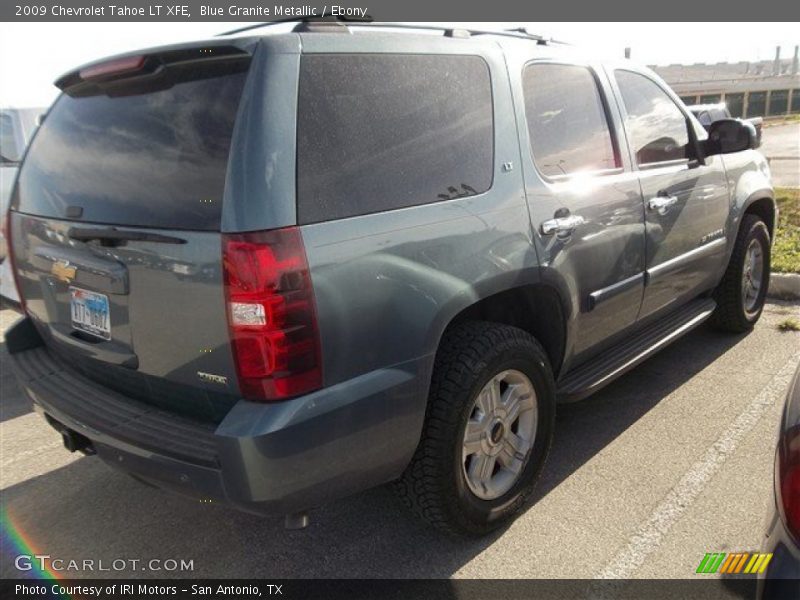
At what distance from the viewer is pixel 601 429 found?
3598 mm

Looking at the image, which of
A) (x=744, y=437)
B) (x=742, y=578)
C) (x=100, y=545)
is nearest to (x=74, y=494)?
(x=100, y=545)

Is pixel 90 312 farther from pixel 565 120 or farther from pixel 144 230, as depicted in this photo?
pixel 565 120

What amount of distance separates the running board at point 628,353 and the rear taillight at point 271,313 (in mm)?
1571

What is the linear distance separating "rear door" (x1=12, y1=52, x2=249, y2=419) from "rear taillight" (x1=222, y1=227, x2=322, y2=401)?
0.06 metres

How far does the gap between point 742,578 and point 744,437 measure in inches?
45.9

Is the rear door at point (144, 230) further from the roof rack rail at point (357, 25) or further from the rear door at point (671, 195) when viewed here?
the rear door at point (671, 195)

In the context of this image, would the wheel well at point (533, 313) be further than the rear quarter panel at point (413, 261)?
Yes

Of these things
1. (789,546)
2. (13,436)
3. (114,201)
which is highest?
(114,201)

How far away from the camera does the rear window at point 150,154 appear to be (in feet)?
6.72

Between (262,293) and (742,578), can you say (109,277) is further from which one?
(742,578)

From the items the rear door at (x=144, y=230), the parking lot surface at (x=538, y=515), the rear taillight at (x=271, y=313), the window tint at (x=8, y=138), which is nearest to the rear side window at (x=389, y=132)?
the rear taillight at (x=271, y=313)

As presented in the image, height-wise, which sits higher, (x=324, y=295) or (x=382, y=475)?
(x=324, y=295)

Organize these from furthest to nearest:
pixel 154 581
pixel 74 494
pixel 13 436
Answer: pixel 13 436
pixel 74 494
pixel 154 581

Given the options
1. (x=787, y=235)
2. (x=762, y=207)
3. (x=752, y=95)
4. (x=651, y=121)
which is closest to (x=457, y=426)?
(x=651, y=121)
